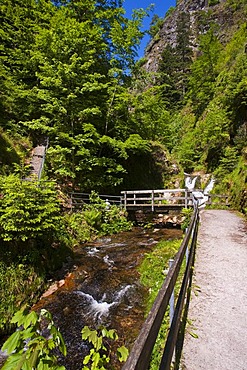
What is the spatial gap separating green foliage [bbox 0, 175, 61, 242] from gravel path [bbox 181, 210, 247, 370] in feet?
14.2

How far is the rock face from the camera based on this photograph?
165 feet

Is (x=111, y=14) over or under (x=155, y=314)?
over

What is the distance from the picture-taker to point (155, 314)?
1542mm

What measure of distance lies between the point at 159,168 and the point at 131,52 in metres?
9.71

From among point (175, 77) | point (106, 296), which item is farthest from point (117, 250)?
point (175, 77)

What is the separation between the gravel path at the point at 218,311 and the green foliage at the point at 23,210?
4339 millimetres

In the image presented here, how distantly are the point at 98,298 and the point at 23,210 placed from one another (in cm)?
302

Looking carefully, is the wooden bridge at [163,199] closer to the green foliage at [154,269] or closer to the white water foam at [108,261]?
the green foliage at [154,269]

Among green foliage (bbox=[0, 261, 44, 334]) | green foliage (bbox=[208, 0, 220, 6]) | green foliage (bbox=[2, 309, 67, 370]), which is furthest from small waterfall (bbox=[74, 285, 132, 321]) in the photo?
green foliage (bbox=[208, 0, 220, 6])

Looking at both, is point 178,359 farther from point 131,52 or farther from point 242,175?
point 131,52

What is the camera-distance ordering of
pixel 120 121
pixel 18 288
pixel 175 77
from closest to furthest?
pixel 18 288 → pixel 120 121 → pixel 175 77

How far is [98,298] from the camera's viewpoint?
5.90m

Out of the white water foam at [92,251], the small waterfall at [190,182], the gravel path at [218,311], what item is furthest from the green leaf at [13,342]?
the small waterfall at [190,182]

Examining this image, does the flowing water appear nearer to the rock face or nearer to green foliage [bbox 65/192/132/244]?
green foliage [bbox 65/192/132/244]
